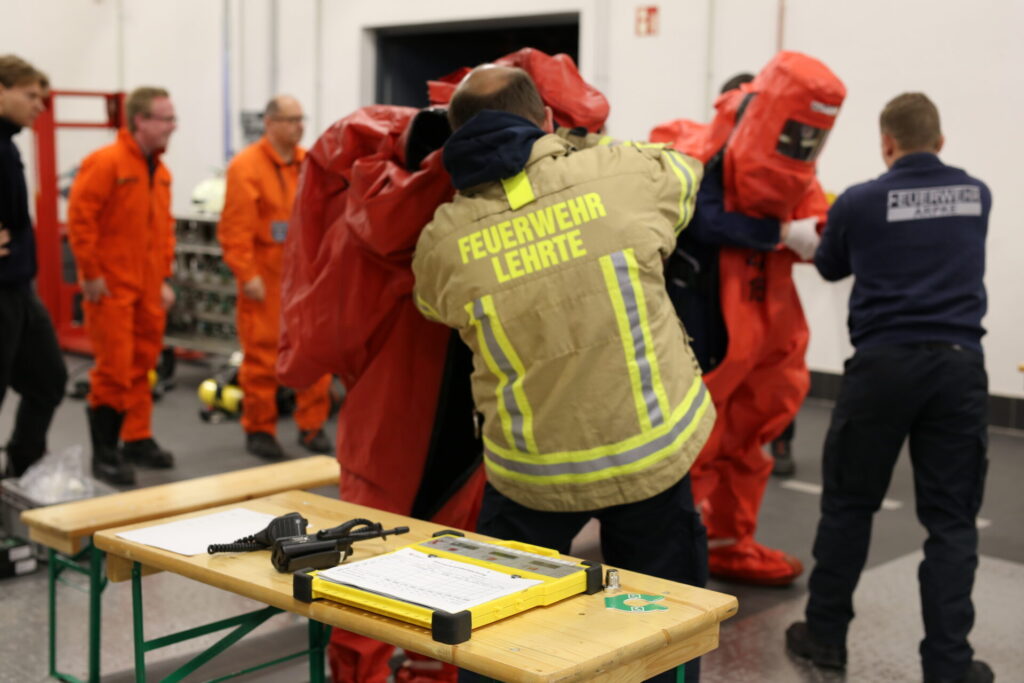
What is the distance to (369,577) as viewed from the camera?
1.95 meters

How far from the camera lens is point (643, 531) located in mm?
2393

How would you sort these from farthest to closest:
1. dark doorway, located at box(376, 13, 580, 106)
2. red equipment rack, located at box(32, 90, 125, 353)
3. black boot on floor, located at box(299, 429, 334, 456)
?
dark doorway, located at box(376, 13, 580, 106), red equipment rack, located at box(32, 90, 125, 353), black boot on floor, located at box(299, 429, 334, 456)

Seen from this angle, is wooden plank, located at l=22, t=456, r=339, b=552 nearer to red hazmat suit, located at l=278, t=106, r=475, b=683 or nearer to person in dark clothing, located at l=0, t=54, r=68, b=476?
red hazmat suit, located at l=278, t=106, r=475, b=683

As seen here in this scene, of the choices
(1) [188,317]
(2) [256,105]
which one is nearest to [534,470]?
(1) [188,317]

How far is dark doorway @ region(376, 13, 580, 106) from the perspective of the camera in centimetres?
1002

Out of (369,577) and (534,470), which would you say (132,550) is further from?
(534,470)

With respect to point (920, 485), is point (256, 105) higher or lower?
higher

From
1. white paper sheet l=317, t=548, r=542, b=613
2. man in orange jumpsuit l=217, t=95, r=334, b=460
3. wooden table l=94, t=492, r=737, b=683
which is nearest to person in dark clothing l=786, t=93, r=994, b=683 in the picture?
wooden table l=94, t=492, r=737, b=683

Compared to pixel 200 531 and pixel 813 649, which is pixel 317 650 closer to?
pixel 200 531

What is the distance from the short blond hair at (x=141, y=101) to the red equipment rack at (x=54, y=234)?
254 cm

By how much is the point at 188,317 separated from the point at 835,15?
4.69 m

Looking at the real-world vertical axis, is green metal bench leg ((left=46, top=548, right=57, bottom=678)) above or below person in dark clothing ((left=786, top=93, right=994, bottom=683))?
below

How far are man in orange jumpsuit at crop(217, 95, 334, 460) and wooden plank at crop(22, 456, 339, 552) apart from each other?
7.43ft

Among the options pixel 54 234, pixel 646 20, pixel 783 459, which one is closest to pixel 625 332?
pixel 783 459
